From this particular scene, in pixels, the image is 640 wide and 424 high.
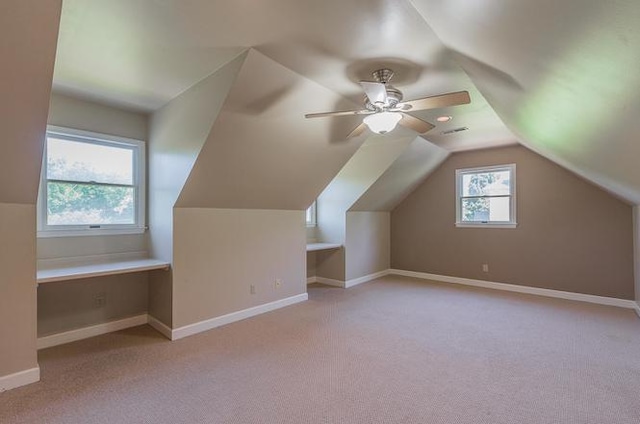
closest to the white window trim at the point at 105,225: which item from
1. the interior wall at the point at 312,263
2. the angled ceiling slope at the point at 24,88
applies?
the angled ceiling slope at the point at 24,88

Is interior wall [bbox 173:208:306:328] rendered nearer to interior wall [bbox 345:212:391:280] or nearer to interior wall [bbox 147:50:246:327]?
interior wall [bbox 147:50:246:327]

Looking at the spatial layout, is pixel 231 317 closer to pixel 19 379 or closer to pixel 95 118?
pixel 19 379

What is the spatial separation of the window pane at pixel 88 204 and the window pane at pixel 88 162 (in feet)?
0.32

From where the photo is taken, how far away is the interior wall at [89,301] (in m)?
3.07

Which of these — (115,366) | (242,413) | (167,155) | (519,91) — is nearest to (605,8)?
(519,91)

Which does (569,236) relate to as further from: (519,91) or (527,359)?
(519,91)

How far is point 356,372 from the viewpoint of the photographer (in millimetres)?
2600

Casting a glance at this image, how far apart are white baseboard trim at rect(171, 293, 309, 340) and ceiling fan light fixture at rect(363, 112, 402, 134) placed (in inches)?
107

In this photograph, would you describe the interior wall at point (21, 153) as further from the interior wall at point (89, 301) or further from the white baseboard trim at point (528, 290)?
the white baseboard trim at point (528, 290)

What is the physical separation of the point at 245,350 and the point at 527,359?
2.57 meters

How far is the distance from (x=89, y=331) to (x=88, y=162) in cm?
177

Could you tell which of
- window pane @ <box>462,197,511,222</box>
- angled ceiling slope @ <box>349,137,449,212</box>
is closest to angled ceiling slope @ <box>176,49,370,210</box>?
angled ceiling slope @ <box>349,137,449,212</box>

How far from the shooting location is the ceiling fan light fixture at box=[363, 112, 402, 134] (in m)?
2.47

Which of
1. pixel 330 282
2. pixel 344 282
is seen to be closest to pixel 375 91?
pixel 344 282
